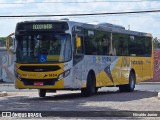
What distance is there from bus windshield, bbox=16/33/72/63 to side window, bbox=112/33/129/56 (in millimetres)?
5912

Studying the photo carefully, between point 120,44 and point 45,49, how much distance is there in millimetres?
7395

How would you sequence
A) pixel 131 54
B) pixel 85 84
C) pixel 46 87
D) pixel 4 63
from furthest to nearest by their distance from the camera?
pixel 4 63
pixel 131 54
pixel 85 84
pixel 46 87

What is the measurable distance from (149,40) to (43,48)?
40.7 feet

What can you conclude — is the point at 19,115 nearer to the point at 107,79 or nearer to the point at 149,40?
the point at 107,79

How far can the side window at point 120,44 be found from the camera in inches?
1080

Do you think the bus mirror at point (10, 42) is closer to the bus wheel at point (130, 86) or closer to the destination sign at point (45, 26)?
the destination sign at point (45, 26)

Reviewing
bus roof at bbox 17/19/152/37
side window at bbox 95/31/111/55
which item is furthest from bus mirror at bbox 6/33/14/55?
side window at bbox 95/31/111/55

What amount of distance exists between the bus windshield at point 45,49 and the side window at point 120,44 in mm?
5912

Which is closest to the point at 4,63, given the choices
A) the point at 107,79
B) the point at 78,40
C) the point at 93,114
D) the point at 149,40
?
the point at 149,40

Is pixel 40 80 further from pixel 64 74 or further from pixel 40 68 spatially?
pixel 64 74

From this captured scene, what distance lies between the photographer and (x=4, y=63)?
146 feet

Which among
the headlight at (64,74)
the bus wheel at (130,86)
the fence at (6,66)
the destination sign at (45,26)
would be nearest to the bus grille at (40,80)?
the headlight at (64,74)

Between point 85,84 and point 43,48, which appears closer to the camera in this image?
point 43,48

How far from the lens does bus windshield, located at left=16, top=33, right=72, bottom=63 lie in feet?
71.0
